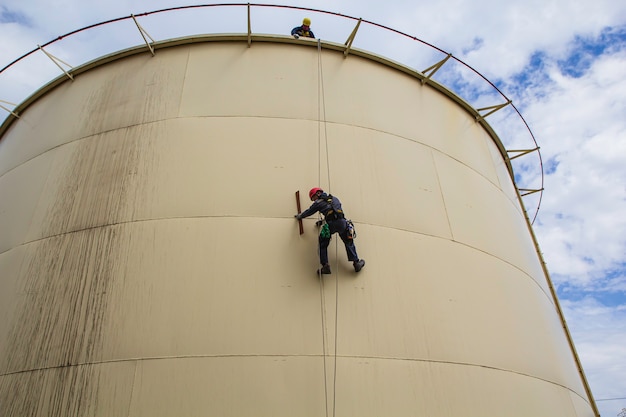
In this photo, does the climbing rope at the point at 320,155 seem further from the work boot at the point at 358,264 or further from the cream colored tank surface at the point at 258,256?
the work boot at the point at 358,264

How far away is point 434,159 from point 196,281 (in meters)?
4.57

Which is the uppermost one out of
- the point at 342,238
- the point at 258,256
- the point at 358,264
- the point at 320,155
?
the point at 320,155

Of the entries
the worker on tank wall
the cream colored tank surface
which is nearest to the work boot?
the worker on tank wall

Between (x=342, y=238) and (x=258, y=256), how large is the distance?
3.73ft

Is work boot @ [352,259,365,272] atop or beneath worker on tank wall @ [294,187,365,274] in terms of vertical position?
beneath

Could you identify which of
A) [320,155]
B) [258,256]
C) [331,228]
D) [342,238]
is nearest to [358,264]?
[342,238]

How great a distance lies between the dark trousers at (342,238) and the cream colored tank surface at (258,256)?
0.76 feet

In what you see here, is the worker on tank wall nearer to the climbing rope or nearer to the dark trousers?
the dark trousers

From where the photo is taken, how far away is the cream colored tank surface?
4.72 metres

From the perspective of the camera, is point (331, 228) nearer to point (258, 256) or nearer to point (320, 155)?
point (258, 256)

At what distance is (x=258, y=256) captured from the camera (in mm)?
5379

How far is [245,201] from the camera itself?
18.9 feet

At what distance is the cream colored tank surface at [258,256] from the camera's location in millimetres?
4723

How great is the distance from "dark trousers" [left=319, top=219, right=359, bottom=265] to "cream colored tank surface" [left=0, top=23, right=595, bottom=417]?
9.1 inches
